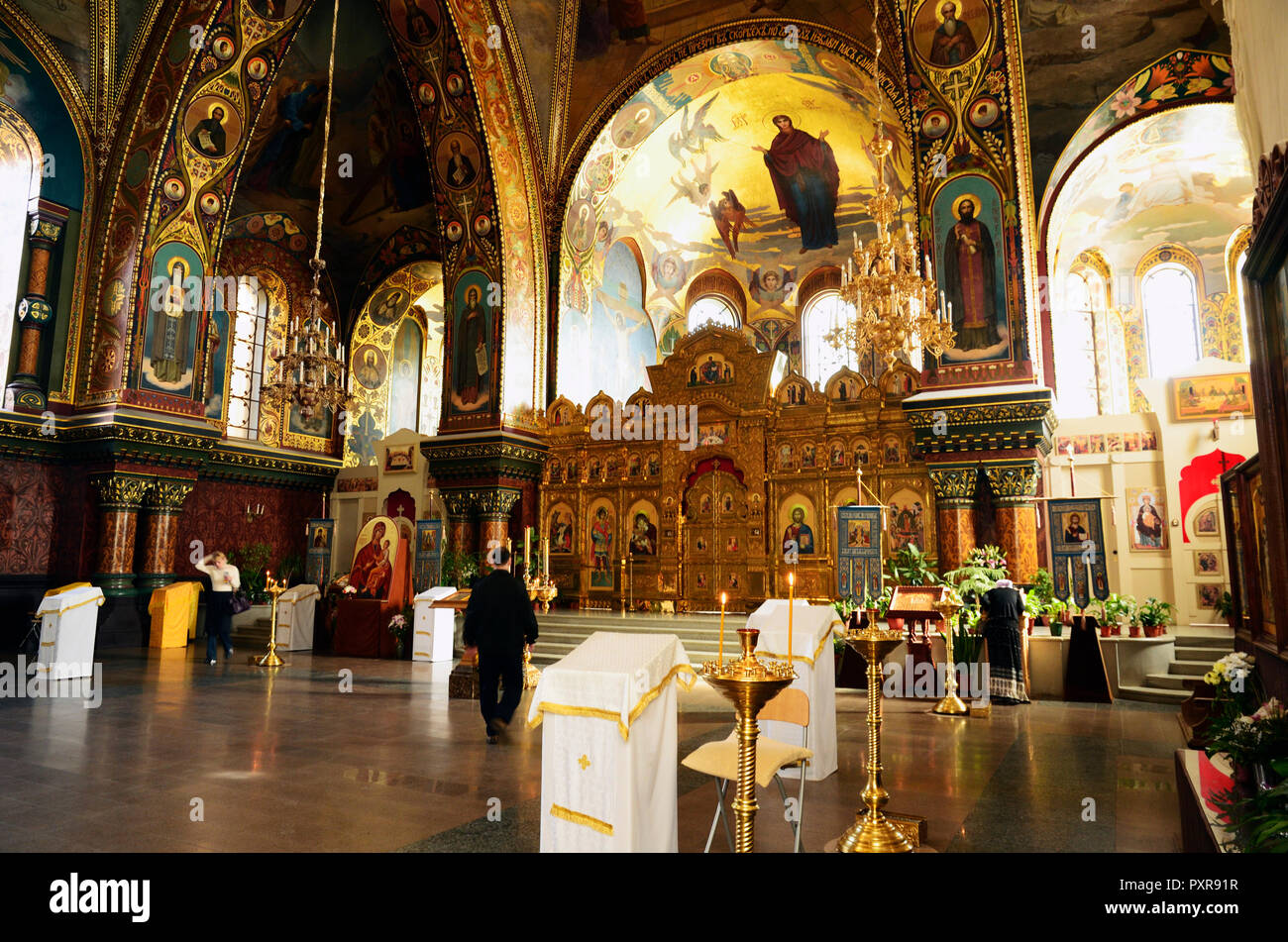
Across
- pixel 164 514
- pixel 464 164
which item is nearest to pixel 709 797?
pixel 164 514

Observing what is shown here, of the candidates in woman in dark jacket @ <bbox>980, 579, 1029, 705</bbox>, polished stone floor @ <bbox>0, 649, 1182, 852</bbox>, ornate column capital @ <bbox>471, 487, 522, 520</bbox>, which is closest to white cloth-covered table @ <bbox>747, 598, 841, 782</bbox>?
polished stone floor @ <bbox>0, 649, 1182, 852</bbox>

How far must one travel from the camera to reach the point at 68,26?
1309 centimetres

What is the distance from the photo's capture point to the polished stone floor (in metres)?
3.84

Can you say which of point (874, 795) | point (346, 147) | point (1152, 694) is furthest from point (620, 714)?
point (346, 147)

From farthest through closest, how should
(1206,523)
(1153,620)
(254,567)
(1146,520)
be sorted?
(254,567), (1146,520), (1206,523), (1153,620)

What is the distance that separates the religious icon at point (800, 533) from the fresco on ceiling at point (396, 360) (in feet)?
33.3

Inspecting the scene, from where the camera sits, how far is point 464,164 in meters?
15.1

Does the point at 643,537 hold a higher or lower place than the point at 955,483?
lower

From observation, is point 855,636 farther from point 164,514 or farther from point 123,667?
point 164,514

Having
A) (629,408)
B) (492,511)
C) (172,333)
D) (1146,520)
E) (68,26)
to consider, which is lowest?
(1146,520)

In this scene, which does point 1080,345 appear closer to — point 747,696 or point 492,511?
point 492,511

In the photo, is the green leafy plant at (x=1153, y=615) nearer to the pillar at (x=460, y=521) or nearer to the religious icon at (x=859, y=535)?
the religious icon at (x=859, y=535)

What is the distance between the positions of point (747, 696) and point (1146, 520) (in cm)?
1435

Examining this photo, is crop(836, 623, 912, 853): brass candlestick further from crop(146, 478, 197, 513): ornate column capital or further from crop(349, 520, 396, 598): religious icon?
crop(146, 478, 197, 513): ornate column capital
